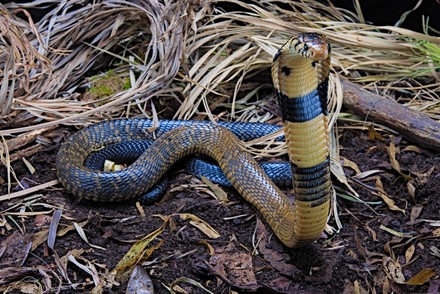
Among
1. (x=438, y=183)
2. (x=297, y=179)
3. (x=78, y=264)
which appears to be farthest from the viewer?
(x=438, y=183)

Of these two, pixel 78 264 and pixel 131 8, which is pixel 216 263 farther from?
pixel 131 8

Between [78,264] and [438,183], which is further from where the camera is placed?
[438,183]

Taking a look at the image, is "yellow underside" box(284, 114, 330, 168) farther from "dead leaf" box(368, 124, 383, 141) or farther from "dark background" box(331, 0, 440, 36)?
"dark background" box(331, 0, 440, 36)

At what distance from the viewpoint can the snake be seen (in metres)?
3.08

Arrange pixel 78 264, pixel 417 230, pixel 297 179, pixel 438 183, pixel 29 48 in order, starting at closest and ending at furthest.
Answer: pixel 297 179
pixel 78 264
pixel 417 230
pixel 438 183
pixel 29 48

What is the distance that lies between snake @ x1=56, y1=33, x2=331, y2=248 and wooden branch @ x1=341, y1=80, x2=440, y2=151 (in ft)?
2.44

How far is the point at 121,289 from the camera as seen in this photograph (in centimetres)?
338

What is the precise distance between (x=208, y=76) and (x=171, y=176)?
952mm

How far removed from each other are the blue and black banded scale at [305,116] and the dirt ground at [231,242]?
538 mm

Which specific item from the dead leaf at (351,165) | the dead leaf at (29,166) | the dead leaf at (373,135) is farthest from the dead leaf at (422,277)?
the dead leaf at (29,166)

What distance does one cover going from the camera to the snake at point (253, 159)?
3.08m

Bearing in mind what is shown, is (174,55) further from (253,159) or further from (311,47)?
(311,47)

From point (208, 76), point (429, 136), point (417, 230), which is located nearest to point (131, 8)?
point (208, 76)

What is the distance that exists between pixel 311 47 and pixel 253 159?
1.80 metres
